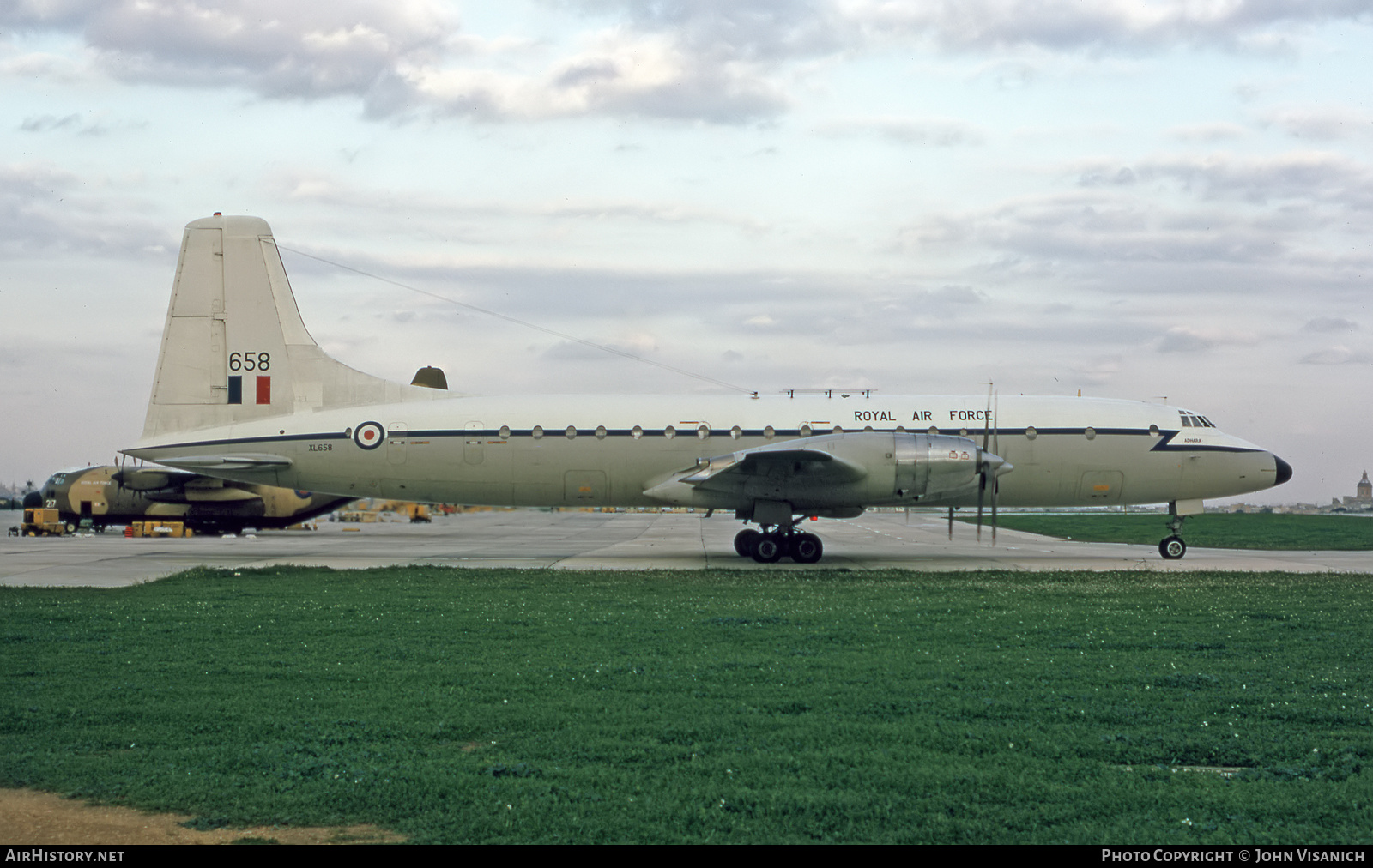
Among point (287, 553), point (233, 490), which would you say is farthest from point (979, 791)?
point (233, 490)

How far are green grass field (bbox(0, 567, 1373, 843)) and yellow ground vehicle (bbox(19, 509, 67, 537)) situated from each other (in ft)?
82.9

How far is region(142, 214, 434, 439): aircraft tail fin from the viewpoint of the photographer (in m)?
26.1

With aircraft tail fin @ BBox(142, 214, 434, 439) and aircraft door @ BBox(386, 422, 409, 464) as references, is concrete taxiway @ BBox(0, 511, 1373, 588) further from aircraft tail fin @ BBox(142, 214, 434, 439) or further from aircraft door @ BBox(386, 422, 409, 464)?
aircraft tail fin @ BBox(142, 214, 434, 439)

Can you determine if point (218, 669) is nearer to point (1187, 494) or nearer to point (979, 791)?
point (979, 791)

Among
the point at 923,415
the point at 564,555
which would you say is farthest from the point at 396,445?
the point at 923,415

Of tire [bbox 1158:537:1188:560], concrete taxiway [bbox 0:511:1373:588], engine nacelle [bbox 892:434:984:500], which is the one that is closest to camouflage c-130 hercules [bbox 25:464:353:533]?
concrete taxiway [bbox 0:511:1373:588]

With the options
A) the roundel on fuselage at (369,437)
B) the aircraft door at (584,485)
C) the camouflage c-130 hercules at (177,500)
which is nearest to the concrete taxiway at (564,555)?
the camouflage c-130 hercules at (177,500)

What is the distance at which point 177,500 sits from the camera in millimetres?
36219

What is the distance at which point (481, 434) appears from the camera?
25344mm

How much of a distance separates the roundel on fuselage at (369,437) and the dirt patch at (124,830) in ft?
64.9

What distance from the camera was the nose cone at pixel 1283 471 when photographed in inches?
1040

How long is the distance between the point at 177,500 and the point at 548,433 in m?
17.9
